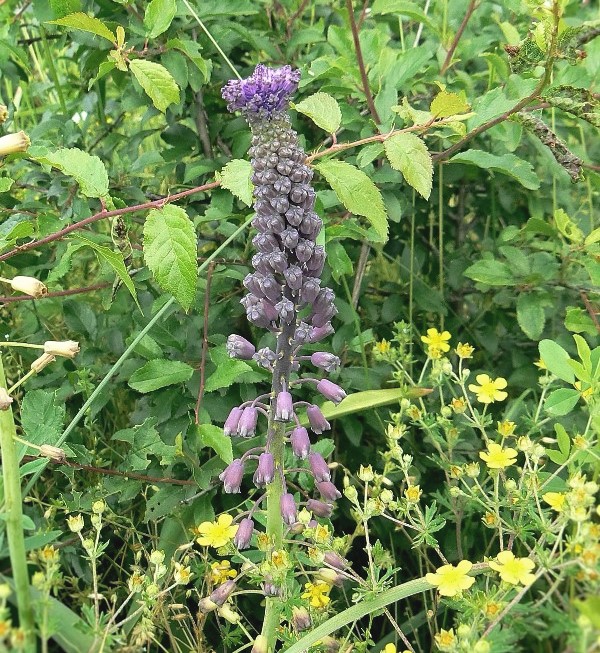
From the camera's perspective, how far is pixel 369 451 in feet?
8.38

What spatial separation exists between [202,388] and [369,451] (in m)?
0.69

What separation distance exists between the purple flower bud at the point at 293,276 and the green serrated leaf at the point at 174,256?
10.1 inches

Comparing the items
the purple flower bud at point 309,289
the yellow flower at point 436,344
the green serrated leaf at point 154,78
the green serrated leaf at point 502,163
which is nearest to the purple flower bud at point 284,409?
the purple flower bud at point 309,289

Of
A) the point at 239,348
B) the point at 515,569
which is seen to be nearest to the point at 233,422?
the point at 239,348

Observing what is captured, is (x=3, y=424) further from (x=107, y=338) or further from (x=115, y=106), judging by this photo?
(x=115, y=106)

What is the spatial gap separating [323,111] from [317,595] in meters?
1.13

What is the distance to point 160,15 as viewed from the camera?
2154 millimetres

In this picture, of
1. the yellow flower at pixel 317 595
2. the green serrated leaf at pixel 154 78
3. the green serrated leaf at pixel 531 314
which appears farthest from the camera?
the green serrated leaf at pixel 531 314

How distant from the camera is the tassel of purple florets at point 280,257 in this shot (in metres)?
1.59

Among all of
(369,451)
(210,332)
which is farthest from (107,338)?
(369,451)

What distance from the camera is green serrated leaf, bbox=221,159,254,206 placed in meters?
1.86

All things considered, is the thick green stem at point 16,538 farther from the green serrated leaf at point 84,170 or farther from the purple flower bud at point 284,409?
the green serrated leaf at point 84,170

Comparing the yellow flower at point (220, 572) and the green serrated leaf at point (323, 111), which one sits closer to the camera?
the yellow flower at point (220, 572)

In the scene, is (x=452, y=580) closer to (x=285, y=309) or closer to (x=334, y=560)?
(x=334, y=560)
